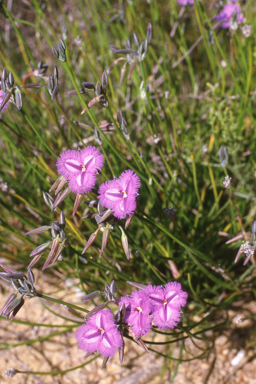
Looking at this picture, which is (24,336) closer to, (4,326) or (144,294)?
(4,326)

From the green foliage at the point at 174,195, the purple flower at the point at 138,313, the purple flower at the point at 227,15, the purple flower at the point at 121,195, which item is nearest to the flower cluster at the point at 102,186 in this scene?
the purple flower at the point at 121,195

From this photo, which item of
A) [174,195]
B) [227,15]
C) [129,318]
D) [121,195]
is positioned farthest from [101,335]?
[227,15]

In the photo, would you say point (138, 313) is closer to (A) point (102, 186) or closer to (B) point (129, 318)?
(B) point (129, 318)

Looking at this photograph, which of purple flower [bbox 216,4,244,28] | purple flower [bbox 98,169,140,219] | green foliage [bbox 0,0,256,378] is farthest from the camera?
purple flower [bbox 216,4,244,28]

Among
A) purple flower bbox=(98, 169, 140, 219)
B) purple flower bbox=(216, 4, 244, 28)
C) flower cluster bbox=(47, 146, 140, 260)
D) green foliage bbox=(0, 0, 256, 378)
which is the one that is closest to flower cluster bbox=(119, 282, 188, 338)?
flower cluster bbox=(47, 146, 140, 260)

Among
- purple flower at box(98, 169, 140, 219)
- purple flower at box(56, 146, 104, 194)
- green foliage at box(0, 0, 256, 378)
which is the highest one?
purple flower at box(56, 146, 104, 194)

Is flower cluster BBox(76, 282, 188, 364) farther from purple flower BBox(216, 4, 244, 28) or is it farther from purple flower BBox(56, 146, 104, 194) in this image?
purple flower BBox(216, 4, 244, 28)

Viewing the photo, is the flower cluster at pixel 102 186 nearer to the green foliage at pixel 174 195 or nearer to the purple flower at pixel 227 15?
the green foliage at pixel 174 195

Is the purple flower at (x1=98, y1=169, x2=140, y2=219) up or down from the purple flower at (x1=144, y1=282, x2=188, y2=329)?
up
